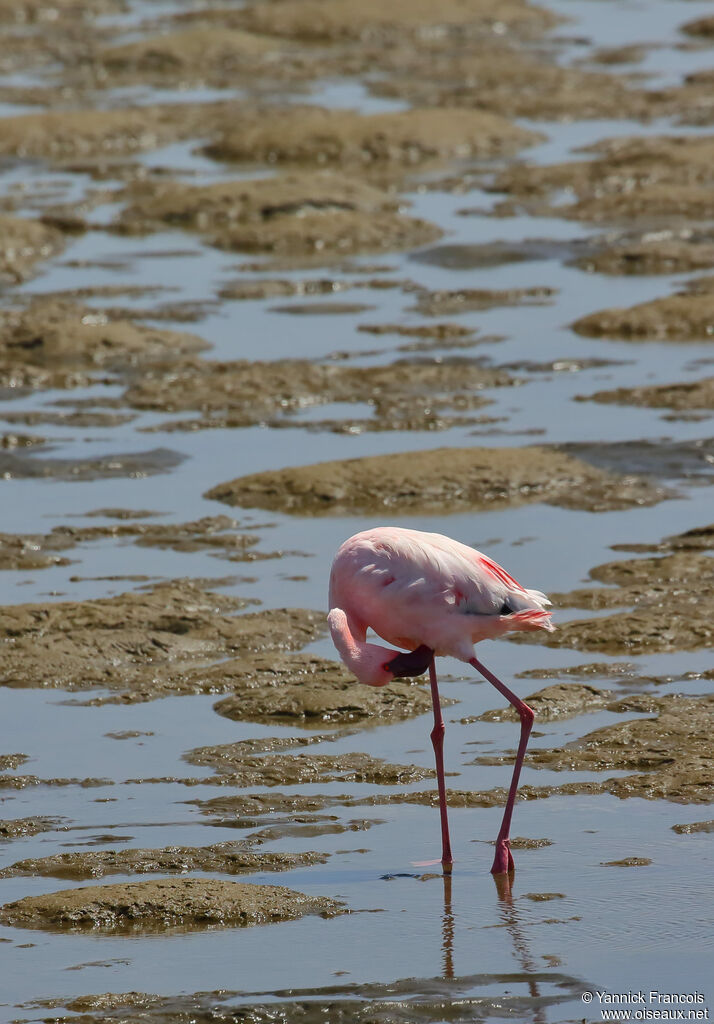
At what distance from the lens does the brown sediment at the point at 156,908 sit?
23.5 ft

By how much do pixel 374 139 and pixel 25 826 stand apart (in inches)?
790

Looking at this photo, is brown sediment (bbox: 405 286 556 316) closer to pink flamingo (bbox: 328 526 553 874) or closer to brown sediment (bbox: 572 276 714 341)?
Result: brown sediment (bbox: 572 276 714 341)

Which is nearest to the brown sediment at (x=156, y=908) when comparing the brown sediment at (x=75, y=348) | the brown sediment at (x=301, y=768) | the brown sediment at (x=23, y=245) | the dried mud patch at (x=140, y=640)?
the brown sediment at (x=301, y=768)

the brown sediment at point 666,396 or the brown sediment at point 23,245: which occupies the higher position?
the brown sediment at point 23,245

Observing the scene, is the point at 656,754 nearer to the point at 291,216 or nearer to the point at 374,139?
the point at 291,216

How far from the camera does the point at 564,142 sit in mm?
28500

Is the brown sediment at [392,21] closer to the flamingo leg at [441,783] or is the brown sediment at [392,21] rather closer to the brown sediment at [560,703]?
the brown sediment at [560,703]

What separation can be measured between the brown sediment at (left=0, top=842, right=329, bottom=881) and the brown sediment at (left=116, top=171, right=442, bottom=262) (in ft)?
47.5

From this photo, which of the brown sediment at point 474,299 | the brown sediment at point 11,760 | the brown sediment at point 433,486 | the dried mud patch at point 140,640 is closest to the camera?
the brown sediment at point 11,760

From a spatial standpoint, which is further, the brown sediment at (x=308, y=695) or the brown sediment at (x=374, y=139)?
the brown sediment at (x=374, y=139)

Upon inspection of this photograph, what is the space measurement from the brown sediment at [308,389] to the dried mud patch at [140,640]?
4.52 metres

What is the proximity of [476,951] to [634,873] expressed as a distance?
0.87 m

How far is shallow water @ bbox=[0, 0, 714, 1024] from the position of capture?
22.2ft

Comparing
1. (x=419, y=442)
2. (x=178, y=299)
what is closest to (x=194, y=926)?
(x=419, y=442)
